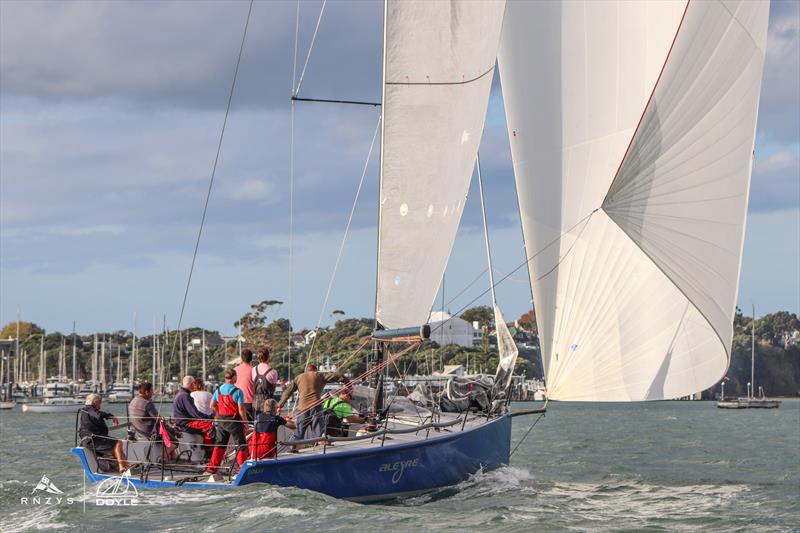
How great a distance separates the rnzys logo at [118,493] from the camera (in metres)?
14.2

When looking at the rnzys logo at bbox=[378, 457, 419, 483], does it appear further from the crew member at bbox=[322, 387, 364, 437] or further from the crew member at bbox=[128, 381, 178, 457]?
the crew member at bbox=[128, 381, 178, 457]

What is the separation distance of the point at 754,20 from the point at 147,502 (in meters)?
11.4

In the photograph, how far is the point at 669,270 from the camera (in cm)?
1616

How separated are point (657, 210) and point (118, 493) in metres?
8.84

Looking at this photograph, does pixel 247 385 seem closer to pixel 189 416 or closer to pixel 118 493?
pixel 189 416

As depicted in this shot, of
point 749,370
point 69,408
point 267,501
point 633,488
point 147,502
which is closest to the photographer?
point 267,501

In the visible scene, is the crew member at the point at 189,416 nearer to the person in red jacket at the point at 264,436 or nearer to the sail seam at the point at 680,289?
the person in red jacket at the point at 264,436

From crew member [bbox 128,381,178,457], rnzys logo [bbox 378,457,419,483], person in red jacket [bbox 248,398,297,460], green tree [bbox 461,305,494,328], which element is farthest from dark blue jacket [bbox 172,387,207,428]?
green tree [bbox 461,305,494,328]

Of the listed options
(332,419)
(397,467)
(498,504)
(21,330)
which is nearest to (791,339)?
(21,330)

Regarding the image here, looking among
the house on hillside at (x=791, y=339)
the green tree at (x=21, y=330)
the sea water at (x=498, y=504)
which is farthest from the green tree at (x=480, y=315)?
the sea water at (x=498, y=504)

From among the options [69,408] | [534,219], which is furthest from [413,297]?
[69,408]

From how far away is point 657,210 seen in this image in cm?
1623

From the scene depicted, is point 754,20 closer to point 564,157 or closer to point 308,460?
point 564,157

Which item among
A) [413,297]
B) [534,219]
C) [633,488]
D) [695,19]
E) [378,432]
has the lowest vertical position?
[633,488]
